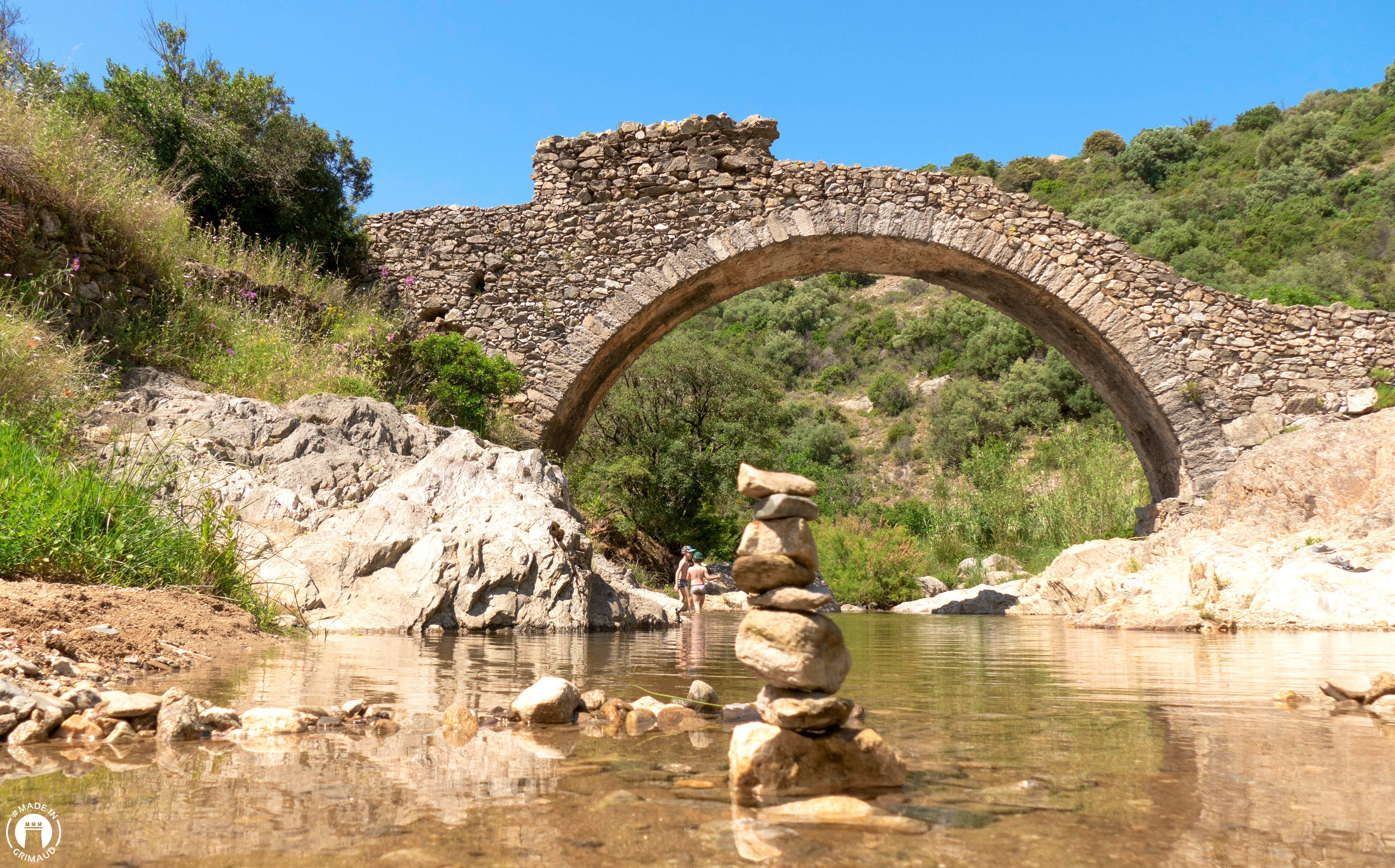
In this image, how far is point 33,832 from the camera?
3.75 feet

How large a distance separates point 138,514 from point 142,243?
4.75m

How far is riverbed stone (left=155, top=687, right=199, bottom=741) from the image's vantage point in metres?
1.82

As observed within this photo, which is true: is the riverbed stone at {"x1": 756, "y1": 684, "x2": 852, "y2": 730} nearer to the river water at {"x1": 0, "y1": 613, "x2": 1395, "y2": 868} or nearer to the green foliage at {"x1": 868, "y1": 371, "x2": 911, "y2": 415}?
the river water at {"x1": 0, "y1": 613, "x2": 1395, "y2": 868}

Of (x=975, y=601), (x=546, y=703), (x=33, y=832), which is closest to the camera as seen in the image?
(x=33, y=832)

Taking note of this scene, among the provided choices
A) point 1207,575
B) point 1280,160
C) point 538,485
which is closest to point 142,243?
point 538,485

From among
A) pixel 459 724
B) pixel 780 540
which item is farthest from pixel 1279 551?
pixel 459 724

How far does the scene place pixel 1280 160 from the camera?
35344 millimetres

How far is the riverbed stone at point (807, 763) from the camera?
1487 mm

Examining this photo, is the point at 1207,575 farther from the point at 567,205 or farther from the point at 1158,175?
the point at 1158,175

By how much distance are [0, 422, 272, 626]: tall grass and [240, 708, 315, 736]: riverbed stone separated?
2.12 metres

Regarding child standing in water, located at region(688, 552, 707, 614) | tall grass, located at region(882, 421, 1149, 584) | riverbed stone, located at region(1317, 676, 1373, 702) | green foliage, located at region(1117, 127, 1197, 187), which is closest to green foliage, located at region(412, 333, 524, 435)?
child standing in water, located at region(688, 552, 707, 614)

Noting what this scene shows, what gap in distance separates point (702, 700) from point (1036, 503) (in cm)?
1838

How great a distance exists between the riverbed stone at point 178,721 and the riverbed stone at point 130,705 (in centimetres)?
2

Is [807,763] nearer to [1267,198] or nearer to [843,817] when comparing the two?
[843,817]
